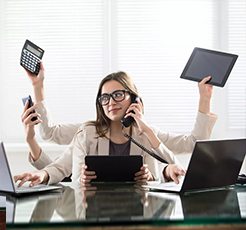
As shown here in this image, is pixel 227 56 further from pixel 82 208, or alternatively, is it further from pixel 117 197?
pixel 82 208

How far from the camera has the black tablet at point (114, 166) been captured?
159 centimetres

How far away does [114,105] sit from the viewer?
2.05 meters

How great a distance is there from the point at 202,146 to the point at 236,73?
2838 millimetres

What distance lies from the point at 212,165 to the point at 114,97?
86 centimetres

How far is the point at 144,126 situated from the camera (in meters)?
1.97

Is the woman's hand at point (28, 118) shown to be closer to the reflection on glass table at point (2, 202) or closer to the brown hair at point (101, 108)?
the brown hair at point (101, 108)

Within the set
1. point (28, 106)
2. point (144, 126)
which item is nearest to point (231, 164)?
point (144, 126)

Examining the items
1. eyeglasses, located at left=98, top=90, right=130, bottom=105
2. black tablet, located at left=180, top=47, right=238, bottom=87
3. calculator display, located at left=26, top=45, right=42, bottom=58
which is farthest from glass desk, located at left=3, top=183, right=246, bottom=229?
calculator display, located at left=26, top=45, right=42, bottom=58

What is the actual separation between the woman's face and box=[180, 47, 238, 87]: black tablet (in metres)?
0.39

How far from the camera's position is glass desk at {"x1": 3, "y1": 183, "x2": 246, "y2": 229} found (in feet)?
2.92

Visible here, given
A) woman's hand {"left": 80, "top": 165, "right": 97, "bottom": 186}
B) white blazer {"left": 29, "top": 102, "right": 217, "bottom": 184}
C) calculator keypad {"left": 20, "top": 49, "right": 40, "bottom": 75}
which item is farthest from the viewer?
calculator keypad {"left": 20, "top": 49, "right": 40, "bottom": 75}

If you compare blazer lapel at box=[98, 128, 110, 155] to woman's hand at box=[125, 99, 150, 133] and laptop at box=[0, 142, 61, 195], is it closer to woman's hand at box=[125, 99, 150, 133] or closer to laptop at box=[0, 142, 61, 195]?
woman's hand at box=[125, 99, 150, 133]

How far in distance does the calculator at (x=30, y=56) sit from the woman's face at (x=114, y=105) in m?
0.50

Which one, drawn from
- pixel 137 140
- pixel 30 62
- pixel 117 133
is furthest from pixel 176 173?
pixel 30 62
